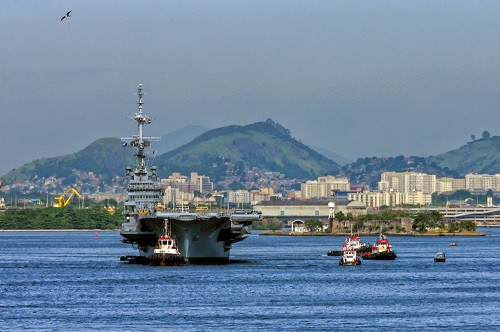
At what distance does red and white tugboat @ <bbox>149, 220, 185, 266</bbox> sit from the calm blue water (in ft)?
3.15

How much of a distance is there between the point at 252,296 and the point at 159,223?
22.3 metres

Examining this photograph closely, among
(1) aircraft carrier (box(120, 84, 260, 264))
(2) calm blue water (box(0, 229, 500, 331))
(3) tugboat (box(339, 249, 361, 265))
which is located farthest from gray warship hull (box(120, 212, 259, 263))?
(3) tugboat (box(339, 249, 361, 265))

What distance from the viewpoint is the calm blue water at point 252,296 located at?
53875mm

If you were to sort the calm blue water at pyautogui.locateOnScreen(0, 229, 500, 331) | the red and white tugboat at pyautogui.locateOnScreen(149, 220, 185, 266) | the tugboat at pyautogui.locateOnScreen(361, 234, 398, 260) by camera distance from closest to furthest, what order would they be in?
the calm blue water at pyautogui.locateOnScreen(0, 229, 500, 331), the red and white tugboat at pyautogui.locateOnScreen(149, 220, 185, 266), the tugboat at pyautogui.locateOnScreen(361, 234, 398, 260)

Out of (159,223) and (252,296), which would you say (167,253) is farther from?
(252,296)

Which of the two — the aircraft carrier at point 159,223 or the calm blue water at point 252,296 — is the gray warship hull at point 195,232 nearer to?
the aircraft carrier at point 159,223

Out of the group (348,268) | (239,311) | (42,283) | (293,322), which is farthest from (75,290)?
(348,268)

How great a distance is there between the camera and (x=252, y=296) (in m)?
65.8

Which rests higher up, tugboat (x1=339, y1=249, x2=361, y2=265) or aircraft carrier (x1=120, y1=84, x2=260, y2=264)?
aircraft carrier (x1=120, y1=84, x2=260, y2=264)

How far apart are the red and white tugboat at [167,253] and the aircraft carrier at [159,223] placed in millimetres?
756

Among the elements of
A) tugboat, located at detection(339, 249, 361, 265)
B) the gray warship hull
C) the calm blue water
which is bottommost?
Result: the calm blue water

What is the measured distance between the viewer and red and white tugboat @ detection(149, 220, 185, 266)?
283 feet

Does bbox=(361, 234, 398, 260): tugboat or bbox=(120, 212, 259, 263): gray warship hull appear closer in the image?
bbox=(120, 212, 259, 263): gray warship hull

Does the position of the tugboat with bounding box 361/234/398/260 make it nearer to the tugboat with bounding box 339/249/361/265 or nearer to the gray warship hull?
the tugboat with bounding box 339/249/361/265
